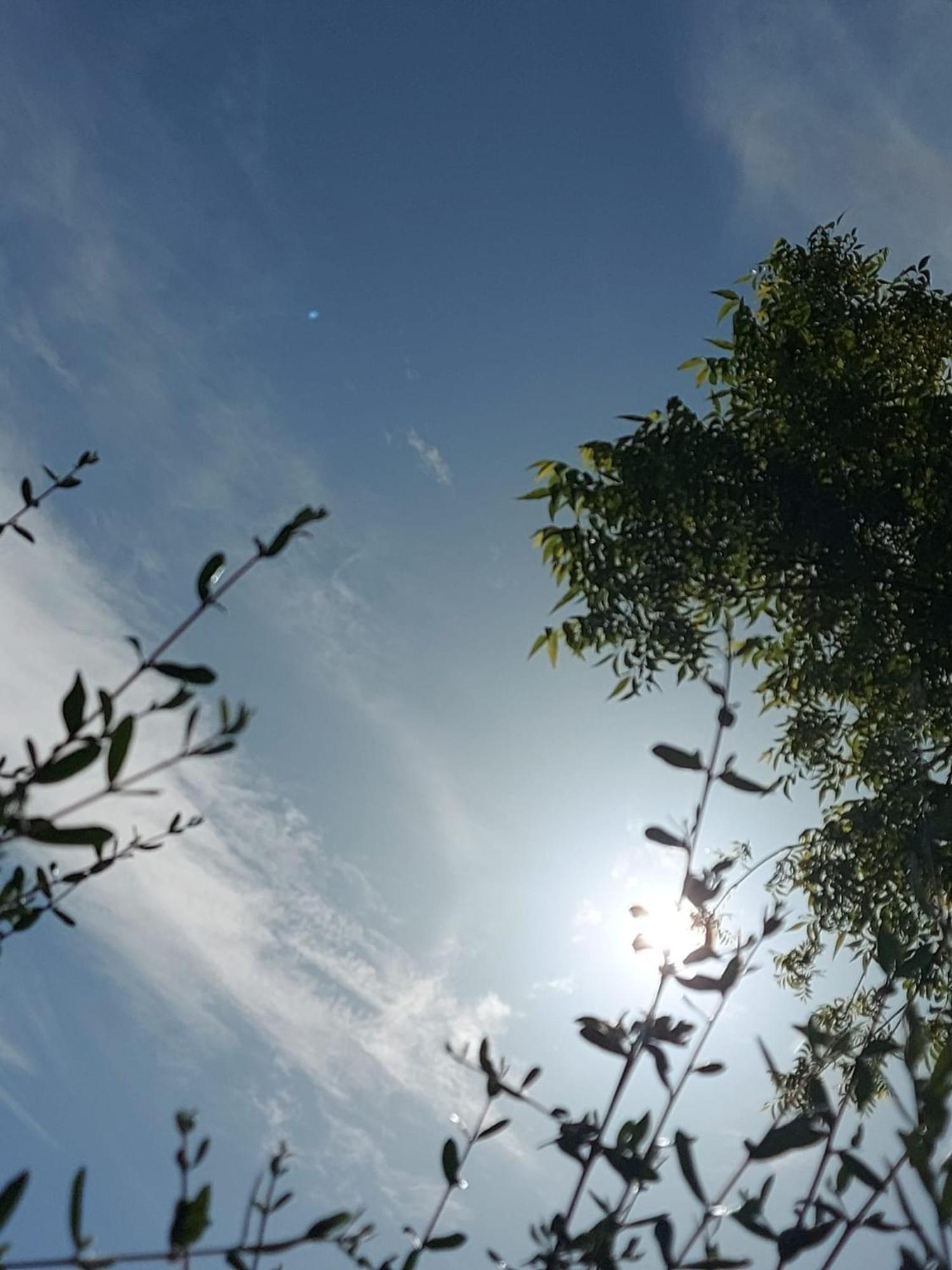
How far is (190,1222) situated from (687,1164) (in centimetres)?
60

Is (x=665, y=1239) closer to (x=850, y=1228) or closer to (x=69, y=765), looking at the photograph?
(x=850, y=1228)

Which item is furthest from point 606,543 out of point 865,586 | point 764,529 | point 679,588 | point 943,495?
point 943,495

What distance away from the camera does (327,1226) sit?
114 centimetres

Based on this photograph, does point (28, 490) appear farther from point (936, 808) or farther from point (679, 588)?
point (679, 588)

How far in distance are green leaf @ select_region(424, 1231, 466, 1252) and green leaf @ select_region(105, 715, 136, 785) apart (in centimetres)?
103

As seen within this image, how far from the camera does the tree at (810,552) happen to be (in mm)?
5133

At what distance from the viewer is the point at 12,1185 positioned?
74 centimetres

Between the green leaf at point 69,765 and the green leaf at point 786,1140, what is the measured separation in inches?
35.7

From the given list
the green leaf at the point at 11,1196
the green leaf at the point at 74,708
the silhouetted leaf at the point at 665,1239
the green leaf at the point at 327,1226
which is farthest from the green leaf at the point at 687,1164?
the green leaf at the point at 74,708

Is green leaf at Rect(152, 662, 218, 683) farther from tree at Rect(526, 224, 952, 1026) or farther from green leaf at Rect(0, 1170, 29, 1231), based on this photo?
tree at Rect(526, 224, 952, 1026)

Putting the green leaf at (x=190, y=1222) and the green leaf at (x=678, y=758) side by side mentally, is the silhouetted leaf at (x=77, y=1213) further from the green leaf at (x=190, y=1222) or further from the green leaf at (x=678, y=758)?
the green leaf at (x=678, y=758)

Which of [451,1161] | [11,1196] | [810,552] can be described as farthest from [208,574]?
[810,552]

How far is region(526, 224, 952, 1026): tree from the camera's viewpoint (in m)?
5.13

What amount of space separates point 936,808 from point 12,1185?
50.7 inches
